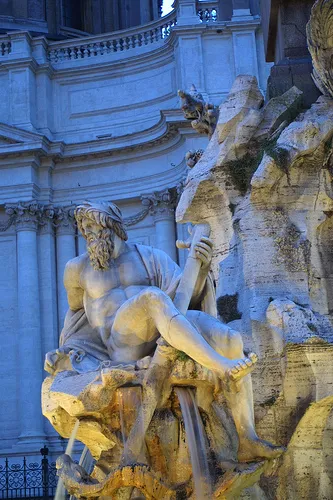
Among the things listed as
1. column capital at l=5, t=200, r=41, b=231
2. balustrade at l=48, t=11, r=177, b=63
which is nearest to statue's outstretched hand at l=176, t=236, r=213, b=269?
column capital at l=5, t=200, r=41, b=231

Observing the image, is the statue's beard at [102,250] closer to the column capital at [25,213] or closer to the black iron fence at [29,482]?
the black iron fence at [29,482]

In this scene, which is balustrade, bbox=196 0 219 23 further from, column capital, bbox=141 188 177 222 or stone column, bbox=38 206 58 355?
stone column, bbox=38 206 58 355

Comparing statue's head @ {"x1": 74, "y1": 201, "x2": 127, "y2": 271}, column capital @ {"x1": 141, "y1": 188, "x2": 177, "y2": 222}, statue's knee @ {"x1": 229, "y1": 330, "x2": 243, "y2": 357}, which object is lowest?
statue's knee @ {"x1": 229, "y1": 330, "x2": 243, "y2": 357}

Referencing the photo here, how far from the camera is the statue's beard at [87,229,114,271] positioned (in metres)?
6.98

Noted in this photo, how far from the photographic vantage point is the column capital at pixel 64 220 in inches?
1037

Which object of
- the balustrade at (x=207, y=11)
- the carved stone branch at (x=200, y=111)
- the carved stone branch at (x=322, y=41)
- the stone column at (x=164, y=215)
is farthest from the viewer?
the balustrade at (x=207, y=11)

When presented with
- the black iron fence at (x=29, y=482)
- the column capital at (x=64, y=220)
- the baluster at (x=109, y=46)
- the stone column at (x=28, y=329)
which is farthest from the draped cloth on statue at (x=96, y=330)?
the baluster at (x=109, y=46)

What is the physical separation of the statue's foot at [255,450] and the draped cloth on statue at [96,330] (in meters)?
0.98

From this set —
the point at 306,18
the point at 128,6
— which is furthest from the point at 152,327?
the point at 128,6

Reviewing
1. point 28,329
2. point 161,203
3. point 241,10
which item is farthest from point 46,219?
point 241,10

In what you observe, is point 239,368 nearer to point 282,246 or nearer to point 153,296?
point 153,296

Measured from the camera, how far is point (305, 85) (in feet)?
28.3

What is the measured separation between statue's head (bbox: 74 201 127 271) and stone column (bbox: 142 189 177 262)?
17.6 metres

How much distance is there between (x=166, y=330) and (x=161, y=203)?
1876 centimetres
